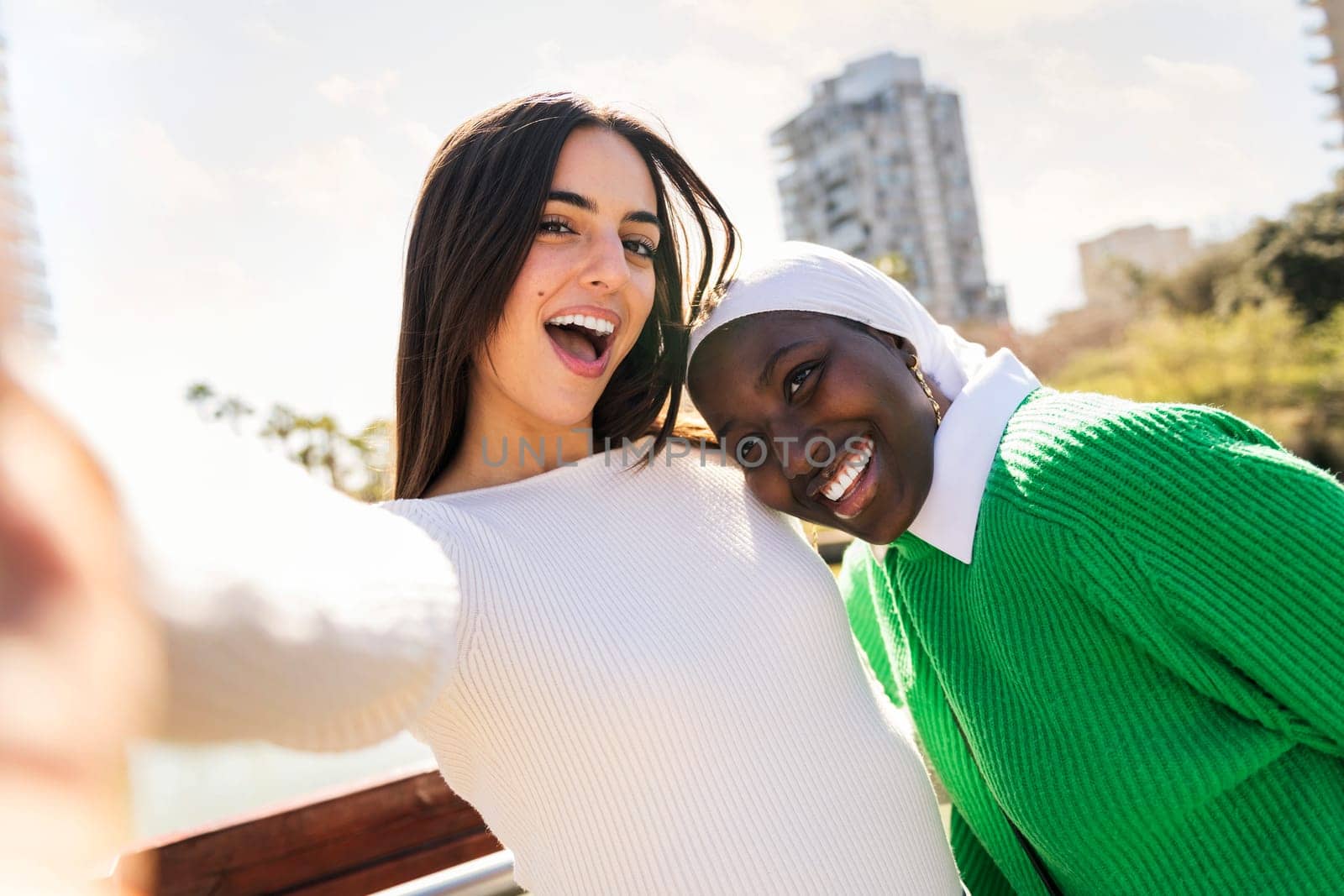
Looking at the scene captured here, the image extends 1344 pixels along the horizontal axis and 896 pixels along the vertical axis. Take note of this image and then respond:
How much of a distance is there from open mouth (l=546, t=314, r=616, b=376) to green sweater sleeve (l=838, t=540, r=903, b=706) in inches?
27.2

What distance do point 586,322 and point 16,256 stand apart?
1.57 meters

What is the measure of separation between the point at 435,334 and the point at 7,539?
156cm

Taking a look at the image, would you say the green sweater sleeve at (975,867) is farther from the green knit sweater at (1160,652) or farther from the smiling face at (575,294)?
the smiling face at (575,294)

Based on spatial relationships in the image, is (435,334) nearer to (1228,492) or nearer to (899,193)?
(1228,492)

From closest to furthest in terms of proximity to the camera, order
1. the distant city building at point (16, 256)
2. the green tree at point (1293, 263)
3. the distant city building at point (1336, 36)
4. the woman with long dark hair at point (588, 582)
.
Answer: the distant city building at point (16, 256) < the woman with long dark hair at point (588, 582) < the distant city building at point (1336, 36) < the green tree at point (1293, 263)

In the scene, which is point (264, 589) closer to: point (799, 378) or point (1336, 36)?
point (799, 378)

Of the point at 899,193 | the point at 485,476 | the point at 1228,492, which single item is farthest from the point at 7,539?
the point at 899,193

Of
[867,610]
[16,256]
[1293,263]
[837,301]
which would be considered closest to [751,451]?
[837,301]

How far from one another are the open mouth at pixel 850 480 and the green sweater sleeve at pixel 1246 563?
0.44 m

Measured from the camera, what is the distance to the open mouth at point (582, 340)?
1.88m

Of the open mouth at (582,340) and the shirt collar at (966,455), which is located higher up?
the open mouth at (582,340)

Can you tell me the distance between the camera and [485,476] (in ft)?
6.44

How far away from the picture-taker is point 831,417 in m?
1.74

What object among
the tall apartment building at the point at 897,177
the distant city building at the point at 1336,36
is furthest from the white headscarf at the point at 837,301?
the tall apartment building at the point at 897,177
